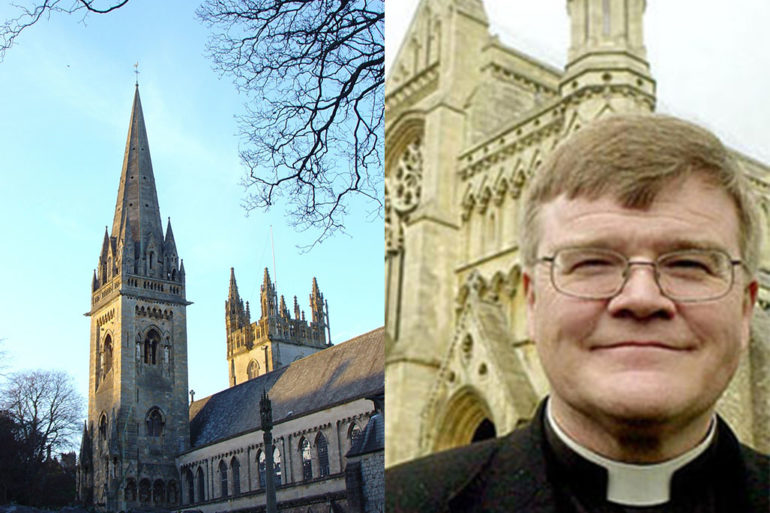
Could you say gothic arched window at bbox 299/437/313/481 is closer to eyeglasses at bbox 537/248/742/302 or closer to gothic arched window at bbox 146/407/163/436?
gothic arched window at bbox 146/407/163/436

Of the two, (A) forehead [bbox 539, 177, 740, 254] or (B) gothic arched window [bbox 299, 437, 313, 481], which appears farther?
(B) gothic arched window [bbox 299, 437, 313, 481]

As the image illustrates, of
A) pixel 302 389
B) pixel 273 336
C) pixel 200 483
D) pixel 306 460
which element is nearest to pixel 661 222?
pixel 306 460

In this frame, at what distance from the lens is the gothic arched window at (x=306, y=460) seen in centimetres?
3328

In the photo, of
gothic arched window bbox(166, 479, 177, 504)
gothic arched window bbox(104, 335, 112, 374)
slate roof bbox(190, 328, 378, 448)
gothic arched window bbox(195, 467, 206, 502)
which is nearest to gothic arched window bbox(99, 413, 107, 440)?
gothic arched window bbox(104, 335, 112, 374)

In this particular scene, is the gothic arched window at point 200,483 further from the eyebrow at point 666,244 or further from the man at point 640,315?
the eyebrow at point 666,244

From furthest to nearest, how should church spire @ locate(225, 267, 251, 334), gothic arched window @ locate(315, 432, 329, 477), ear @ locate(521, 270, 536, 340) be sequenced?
1. church spire @ locate(225, 267, 251, 334)
2. gothic arched window @ locate(315, 432, 329, 477)
3. ear @ locate(521, 270, 536, 340)

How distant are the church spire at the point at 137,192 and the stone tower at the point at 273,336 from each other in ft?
27.5

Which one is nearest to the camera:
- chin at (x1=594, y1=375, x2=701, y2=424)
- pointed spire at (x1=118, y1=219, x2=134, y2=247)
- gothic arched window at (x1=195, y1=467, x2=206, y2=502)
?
chin at (x1=594, y1=375, x2=701, y2=424)

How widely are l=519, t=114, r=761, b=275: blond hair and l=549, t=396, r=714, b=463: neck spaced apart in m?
0.22

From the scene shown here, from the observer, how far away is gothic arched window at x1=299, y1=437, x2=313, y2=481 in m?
33.3

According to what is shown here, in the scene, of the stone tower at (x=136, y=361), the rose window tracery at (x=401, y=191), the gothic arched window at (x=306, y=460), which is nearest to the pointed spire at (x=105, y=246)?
the stone tower at (x=136, y=361)

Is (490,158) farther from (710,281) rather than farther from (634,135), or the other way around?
(710,281)

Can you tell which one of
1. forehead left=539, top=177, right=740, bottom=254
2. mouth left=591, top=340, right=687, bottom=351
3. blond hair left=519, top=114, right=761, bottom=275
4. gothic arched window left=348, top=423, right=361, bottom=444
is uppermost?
gothic arched window left=348, top=423, right=361, bottom=444

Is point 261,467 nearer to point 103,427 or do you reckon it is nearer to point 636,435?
point 103,427
